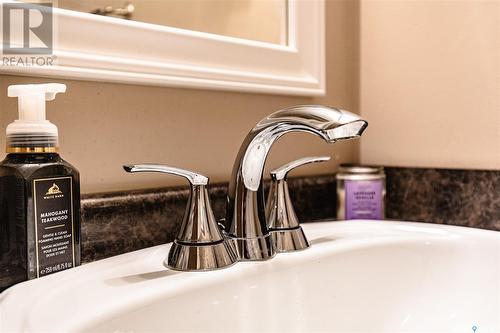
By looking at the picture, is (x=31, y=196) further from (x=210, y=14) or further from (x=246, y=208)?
(x=210, y=14)

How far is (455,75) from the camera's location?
73 centimetres

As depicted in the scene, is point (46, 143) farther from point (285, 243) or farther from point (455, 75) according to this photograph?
point (455, 75)

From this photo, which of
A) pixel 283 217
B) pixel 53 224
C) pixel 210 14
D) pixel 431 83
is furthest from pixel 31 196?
Result: pixel 431 83

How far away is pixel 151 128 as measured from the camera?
23.3 inches

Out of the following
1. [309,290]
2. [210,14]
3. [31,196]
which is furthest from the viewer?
[210,14]

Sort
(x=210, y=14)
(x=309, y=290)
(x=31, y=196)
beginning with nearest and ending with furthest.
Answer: (x=31, y=196)
(x=309, y=290)
(x=210, y=14)

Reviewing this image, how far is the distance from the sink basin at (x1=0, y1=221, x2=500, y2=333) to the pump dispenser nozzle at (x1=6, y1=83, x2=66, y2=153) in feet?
0.38

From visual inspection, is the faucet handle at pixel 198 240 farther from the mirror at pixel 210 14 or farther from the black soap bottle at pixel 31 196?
the mirror at pixel 210 14

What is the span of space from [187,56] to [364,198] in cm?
33

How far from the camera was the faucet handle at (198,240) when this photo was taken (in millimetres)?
465

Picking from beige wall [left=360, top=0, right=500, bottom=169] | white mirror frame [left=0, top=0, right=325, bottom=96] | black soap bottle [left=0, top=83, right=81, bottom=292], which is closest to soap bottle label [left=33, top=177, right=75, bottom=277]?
black soap bottle [left=0, top=83, right=81, bottom=292]

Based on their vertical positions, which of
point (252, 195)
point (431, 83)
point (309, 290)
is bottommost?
point (309, 290)

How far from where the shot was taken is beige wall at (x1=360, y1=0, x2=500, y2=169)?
698 millimetres

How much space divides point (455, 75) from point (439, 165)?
137 mm
